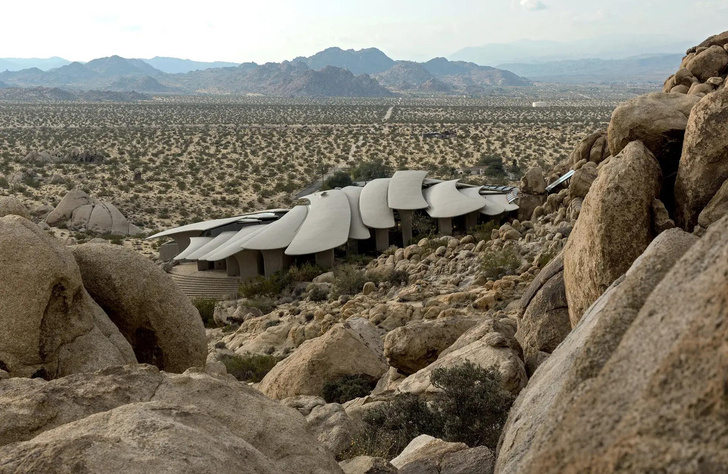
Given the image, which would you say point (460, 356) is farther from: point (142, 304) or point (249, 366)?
point (249, 366)

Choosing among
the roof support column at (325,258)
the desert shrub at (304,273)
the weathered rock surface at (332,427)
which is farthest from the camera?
the roof support column at (325,258)

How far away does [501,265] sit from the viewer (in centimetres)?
1828

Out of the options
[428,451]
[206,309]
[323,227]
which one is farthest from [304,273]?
[428,451]

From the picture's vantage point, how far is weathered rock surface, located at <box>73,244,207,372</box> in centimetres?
950

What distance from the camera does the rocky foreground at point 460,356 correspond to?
2.64 m

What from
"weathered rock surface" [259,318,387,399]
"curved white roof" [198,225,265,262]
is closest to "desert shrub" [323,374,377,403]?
"weathered rock surface" [259,318,387,399]

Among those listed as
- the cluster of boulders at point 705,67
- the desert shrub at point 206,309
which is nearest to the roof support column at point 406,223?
the desert shrub at point 206,309

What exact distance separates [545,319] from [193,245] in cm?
2075

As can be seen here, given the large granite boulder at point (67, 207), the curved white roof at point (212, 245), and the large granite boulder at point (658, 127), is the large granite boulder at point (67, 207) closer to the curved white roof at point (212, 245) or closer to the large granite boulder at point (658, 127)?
the curved white roof at point (212, 245)

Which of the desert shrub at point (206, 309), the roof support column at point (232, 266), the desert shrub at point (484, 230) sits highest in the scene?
the desert shrub at point (484, 230)

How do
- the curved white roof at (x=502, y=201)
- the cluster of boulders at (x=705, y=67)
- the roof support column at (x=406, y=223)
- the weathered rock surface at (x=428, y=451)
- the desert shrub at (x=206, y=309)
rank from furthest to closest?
the roof support column at (x=406, y=223)
the curved white roof at (x=502, y=201)
the desert shrub at (x=206, y=309)
the cluster of boulders at (x=705, y=67)
the weathered rock surface at (x=428, y=451)

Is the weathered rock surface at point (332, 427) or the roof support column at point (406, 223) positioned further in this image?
the roof support column at point (406, 223)

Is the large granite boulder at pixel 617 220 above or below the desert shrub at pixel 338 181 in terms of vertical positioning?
above

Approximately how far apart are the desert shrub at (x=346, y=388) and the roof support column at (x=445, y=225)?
1691cm
